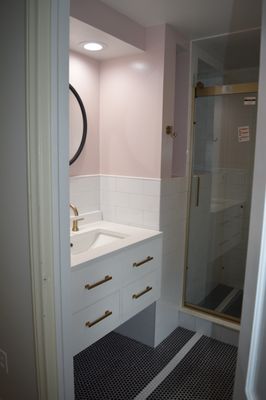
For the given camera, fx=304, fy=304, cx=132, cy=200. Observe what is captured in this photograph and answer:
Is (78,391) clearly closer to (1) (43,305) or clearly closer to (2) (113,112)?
(1) (43,305)

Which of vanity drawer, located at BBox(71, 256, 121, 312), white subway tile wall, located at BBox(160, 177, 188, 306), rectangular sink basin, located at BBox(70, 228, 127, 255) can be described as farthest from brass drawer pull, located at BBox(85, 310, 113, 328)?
white subway tile wall, located at BBox(160, 177, 188, 306)

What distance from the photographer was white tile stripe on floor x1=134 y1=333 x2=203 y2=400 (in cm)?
190

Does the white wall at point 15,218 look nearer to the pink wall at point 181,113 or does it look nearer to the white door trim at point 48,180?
the white door trim at point 48,180

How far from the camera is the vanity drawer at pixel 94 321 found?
1.60m

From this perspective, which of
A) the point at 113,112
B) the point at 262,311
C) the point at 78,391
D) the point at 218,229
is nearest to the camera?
the point at 262,311

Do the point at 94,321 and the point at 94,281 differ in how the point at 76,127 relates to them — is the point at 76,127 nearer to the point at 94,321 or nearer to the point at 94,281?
the point at 94,281

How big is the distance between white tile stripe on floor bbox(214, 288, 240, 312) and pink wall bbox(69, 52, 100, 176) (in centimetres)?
160

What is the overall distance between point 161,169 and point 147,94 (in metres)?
0.55

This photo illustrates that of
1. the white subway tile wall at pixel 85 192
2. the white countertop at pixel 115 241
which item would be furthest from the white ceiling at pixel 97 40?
the white countertop at pixel 115 241

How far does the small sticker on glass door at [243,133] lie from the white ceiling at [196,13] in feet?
2.71

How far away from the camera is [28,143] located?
1.16m

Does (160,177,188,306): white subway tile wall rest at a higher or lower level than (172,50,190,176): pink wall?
lower

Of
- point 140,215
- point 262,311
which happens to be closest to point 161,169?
point 140,215

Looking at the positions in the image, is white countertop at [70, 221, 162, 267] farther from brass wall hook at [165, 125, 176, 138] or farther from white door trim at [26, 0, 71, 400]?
brass wall hook at [165, 125, 176, 138]
